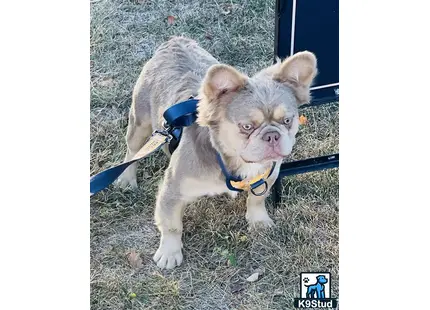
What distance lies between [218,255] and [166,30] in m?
1.39

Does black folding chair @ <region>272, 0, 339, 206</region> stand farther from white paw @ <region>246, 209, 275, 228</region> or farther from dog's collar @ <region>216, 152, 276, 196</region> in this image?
white paw @ <region>246, 209, 275, 228</region>

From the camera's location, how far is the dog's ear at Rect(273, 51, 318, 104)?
2.74 m

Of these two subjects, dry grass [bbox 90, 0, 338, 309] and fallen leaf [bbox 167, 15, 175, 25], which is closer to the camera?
dry grass [bbox 90, 0, 338, 309]

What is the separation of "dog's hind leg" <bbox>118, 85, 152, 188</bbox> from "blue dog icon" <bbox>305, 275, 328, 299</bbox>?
1160mm

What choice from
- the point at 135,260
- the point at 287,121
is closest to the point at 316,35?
the point at 287,121

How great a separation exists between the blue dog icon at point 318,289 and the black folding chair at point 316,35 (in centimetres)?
96

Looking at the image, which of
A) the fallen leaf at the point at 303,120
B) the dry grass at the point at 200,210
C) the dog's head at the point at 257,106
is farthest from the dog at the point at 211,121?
the fallen leaf at the point at 303,120

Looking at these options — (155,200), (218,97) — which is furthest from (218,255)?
(218,97)

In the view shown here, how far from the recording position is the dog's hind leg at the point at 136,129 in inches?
133

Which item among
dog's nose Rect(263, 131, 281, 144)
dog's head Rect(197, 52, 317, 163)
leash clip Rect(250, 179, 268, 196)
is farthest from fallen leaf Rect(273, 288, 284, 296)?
dog's nose Rect(263, 131, 281, 144)

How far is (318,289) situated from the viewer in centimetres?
322

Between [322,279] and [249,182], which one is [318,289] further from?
[249,182]

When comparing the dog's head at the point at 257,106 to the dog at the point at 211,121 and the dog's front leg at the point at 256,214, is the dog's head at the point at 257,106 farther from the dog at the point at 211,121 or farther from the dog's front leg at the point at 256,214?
the dog's front leg at the point at 256,214

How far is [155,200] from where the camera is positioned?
11.5 ft
